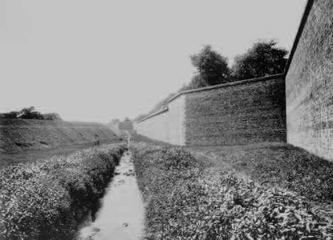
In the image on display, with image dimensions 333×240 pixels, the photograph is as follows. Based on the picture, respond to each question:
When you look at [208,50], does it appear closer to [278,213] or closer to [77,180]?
[77,180]

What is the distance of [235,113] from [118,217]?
11.9m

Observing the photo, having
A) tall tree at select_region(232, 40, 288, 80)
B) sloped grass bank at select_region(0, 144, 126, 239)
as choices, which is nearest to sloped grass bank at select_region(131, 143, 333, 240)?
sloped grass bank at select_region(0, 144, 126, 239)

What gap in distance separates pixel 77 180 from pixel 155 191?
2711mm

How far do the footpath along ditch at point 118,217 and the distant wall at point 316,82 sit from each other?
626cm

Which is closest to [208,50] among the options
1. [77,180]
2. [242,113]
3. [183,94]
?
[183,94]

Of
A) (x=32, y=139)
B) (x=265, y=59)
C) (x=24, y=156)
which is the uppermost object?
(x=265, y=59)

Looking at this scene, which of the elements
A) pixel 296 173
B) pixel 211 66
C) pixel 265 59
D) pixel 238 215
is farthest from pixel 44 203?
pixel 211 66

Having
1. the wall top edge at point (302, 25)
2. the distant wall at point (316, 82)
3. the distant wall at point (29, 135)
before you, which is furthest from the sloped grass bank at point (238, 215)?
the distant wall at point (29, 135)

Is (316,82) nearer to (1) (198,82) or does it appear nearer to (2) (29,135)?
(2) (29,135)

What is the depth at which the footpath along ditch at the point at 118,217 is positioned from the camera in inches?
243

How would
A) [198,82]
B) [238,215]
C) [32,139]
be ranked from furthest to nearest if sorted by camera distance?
[198,82]
[32,139]
[238,215]

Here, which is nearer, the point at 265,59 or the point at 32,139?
the point at 32,139

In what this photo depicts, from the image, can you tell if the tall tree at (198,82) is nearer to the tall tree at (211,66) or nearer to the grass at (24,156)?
the tall tree at (211,66)

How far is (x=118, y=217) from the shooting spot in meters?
7.68
